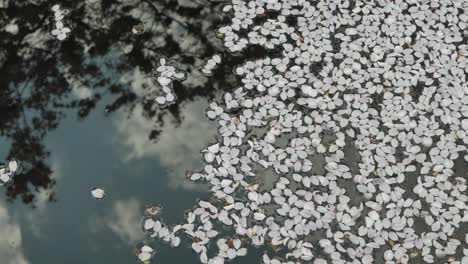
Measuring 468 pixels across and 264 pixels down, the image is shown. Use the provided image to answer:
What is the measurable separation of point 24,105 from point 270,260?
8.78 feet

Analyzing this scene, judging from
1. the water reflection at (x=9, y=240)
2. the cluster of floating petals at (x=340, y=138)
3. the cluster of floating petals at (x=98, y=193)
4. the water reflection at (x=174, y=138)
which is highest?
the cluster of floating petals at (x=340, y=138)

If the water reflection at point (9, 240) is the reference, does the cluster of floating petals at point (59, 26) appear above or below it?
above

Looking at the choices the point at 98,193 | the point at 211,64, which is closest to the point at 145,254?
the point at 98,193

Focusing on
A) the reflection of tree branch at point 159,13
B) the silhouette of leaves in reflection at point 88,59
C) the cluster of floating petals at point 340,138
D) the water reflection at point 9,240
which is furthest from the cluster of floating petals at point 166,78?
the water reflection at point 9,240

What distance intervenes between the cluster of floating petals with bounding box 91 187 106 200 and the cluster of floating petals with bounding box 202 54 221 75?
4.89 feet

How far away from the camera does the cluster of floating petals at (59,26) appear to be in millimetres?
5367

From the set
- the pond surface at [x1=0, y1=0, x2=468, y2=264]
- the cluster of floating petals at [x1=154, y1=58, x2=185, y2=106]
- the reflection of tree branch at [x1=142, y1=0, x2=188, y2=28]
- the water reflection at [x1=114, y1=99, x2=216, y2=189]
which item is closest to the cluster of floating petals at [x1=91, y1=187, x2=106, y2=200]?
the pond surface at [x1=0, y1=0, x2=468, y2=264]

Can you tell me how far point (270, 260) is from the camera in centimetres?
388

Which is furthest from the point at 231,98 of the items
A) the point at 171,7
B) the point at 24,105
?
the point at 24,105

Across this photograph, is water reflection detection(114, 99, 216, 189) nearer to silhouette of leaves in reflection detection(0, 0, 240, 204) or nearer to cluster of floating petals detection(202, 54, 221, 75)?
silhouette of leaves in reflection detection(0, 0, 240, 204)

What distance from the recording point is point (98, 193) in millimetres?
4352

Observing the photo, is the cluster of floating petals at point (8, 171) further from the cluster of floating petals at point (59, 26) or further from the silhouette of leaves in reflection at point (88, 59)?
the cluster of floating petals at point (59, 26)

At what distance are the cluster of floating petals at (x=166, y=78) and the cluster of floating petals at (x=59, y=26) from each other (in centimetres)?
103

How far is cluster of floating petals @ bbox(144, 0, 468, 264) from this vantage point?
3.94 metres
